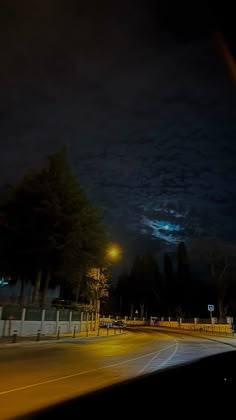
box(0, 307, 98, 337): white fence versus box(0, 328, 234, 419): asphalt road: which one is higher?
box(0, 307, 98, 337): white fence

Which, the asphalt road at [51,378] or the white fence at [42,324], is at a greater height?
the white fence at [42,324]

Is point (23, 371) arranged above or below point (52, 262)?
below

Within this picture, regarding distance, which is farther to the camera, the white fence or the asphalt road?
the white fence

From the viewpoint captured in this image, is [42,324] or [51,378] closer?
[51,378]

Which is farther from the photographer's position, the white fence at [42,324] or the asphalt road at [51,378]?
the white fence at [42,324]

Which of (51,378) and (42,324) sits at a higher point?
(42,324)

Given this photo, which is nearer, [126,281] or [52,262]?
[52,262]

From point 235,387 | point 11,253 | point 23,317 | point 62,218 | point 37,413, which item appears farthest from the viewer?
point 11,253

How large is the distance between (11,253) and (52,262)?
524 centimetres

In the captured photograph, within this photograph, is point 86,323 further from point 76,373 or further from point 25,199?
point 76,373

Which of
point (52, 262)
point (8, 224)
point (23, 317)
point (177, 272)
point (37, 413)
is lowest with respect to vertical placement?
point (37, 413)

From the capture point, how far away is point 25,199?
154 feet

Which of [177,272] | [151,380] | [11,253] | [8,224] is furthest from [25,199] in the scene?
[177,272]

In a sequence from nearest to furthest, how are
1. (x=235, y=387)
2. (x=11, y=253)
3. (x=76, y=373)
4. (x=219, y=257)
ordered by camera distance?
(x=235, y=387) → (x=76, y=373) → (x=11, y=253) → (x=219, y=257)
